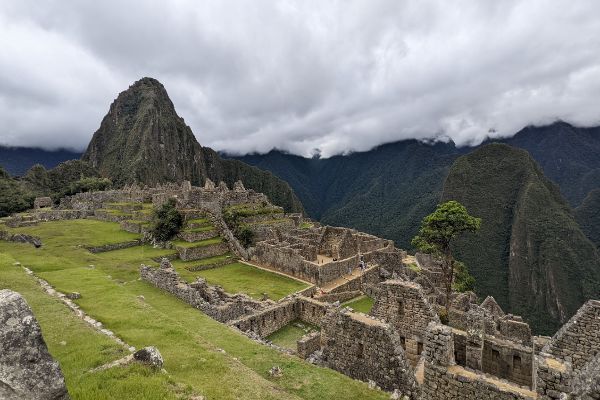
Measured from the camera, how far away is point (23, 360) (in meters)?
3.36

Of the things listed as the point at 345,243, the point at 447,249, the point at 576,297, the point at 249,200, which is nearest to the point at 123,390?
the point at 447,249

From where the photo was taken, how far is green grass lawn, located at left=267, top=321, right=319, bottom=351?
1400cm

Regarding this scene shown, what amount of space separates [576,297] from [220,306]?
92.1 m

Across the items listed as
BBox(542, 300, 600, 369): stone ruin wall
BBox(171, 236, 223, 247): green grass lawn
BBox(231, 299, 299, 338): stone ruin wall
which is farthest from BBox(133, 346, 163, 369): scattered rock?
BBox(171, 236, 223, 247): green grass lawn

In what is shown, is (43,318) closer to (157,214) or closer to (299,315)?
(299,315)

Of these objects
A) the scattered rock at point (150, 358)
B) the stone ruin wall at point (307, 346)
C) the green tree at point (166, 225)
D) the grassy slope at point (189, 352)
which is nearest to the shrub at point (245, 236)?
the green tree at point (166, 225)

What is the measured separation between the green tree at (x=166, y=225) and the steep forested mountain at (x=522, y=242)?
66625 millimetres

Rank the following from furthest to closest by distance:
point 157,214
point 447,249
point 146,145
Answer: point 146,145
point 157,214
point 447,249

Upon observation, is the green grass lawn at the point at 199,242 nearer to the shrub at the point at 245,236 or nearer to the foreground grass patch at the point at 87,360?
the shrub at the point at 245,236

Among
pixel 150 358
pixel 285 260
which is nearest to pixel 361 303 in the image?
pixel 285 260

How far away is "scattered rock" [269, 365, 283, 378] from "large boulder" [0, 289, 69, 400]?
17.9 ft

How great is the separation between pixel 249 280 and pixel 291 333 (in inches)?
344

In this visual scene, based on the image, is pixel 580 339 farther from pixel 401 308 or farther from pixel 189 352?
pixel 189 352

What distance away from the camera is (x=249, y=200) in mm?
43438
